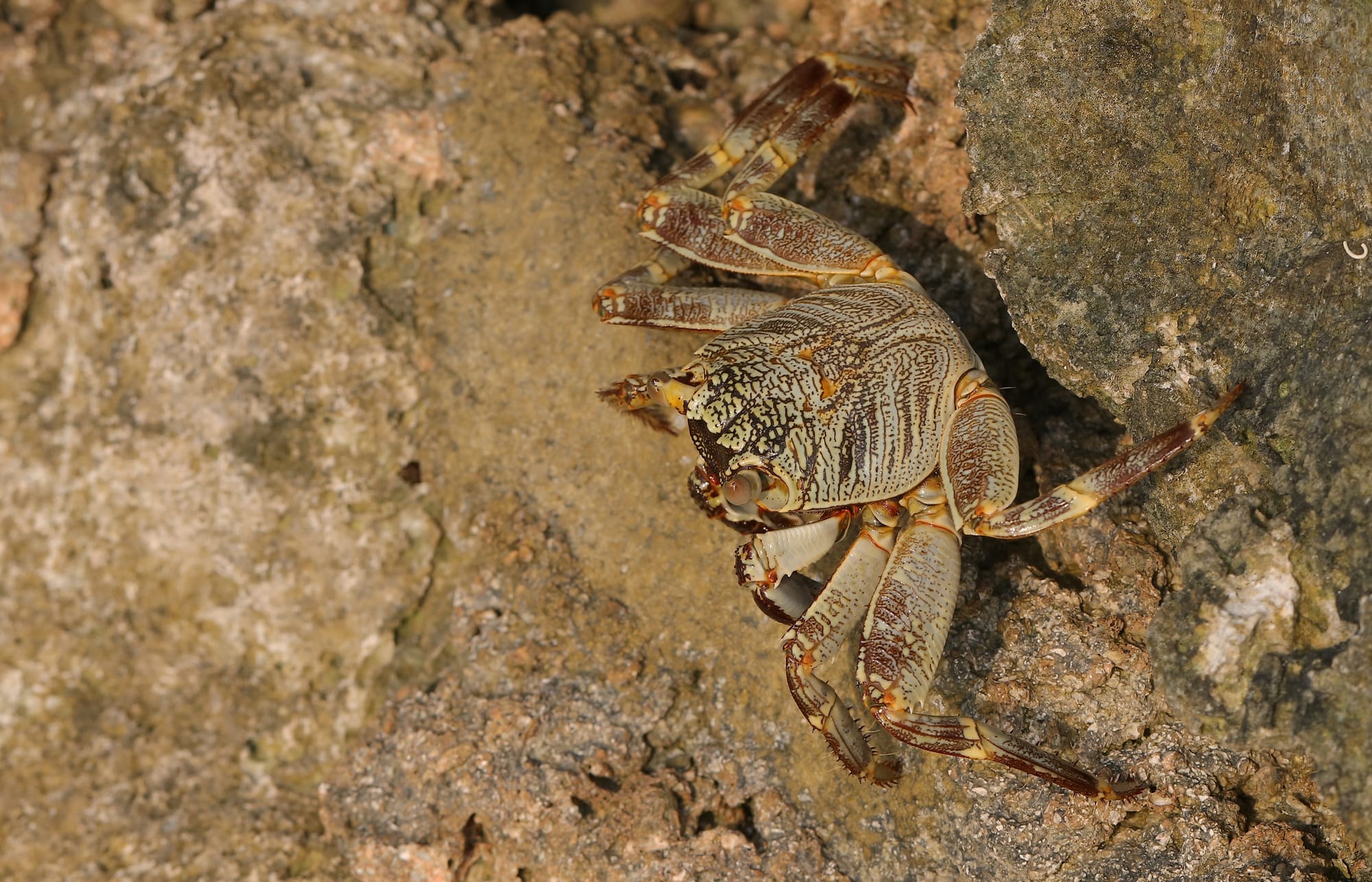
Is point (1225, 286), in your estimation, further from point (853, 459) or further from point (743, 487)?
point (743, 487)

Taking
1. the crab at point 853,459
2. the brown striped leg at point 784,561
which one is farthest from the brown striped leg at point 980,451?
the brown striped leg at point 784,561

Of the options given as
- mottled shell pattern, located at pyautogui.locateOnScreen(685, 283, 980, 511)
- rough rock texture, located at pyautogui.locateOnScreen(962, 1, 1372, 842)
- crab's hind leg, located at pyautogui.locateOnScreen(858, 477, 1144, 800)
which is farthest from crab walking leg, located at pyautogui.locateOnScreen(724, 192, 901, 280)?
crab's hind leg, located at pyautogui.locateOnScreen(858, 477, 1144, 800)

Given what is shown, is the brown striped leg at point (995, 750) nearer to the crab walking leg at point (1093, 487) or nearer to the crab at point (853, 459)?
the crab at point (853, 459)

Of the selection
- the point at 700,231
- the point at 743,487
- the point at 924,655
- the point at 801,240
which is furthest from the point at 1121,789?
the point at 700,231

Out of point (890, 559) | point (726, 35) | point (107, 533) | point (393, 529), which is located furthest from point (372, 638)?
point (726, 35)

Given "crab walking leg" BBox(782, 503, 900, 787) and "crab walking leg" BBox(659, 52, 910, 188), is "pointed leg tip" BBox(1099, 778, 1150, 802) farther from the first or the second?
"crab walking leg" BBox(659, 52, 910, 188)
